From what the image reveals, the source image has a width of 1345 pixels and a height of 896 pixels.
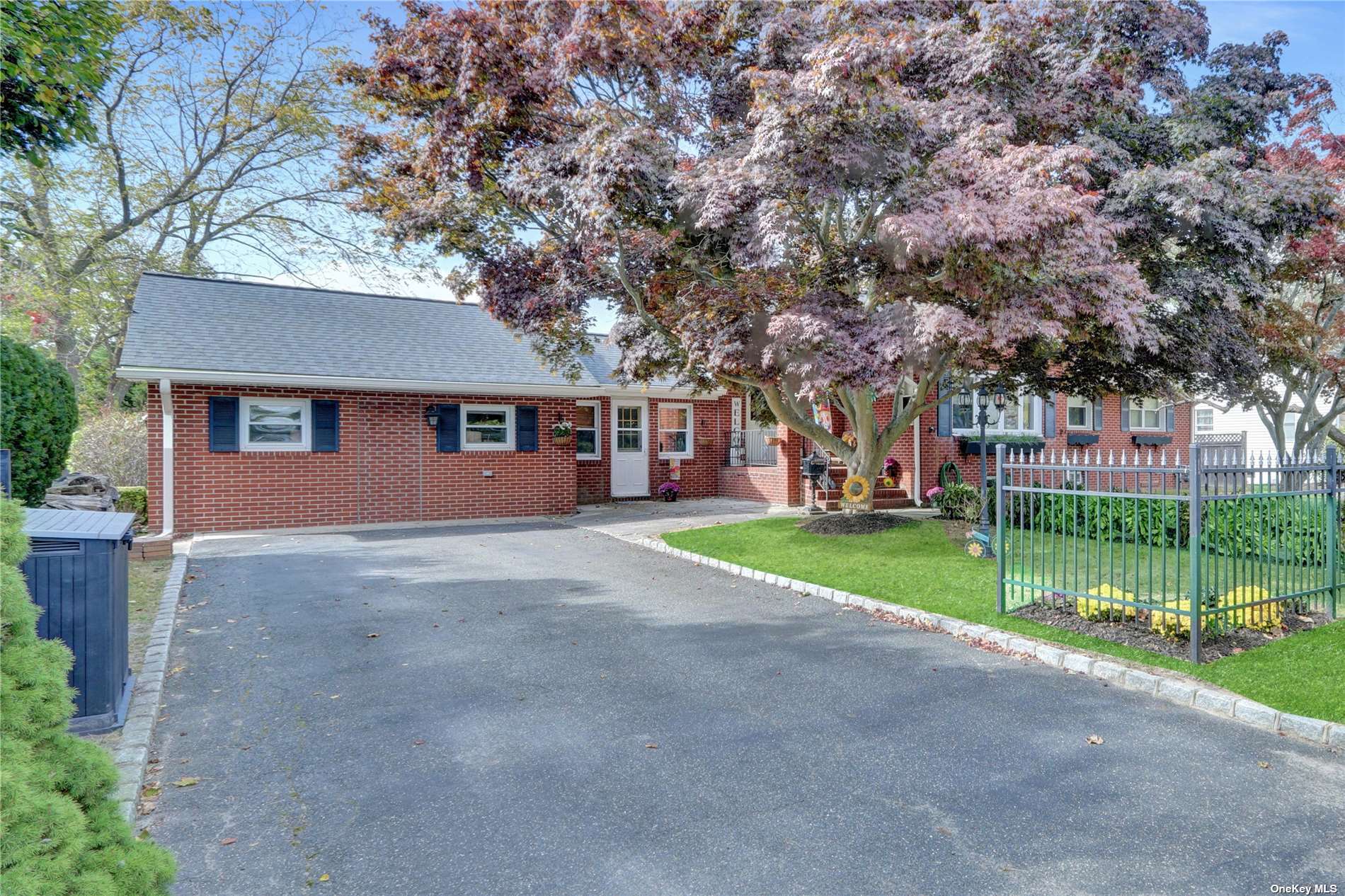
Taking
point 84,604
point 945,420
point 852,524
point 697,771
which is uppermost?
point 945,420

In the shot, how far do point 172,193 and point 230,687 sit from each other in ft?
66.0

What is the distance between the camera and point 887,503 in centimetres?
1485

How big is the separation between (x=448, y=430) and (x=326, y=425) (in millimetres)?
2172

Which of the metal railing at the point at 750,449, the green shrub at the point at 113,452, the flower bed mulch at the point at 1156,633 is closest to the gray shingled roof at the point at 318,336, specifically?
the metal railing at the point at 750,449

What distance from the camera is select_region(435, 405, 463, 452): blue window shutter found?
14430 mm

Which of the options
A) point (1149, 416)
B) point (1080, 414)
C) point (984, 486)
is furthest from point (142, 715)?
point (1149, 416)

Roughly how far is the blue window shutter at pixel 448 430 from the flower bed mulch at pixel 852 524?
7.14 meters

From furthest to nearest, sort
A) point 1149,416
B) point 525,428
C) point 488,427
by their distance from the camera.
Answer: point 1149,416
point 525,428
point 488,427

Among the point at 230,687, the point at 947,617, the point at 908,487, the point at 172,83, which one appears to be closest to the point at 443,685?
the point at 230,687

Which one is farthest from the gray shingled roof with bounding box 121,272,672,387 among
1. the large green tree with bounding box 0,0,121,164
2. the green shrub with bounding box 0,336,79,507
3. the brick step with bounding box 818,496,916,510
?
the large green tree with bounding box 0,0,121,164

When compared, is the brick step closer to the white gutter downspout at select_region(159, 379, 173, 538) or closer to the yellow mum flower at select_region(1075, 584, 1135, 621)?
the yellow mum flower at select_region(1075, 584, 1135, 621)

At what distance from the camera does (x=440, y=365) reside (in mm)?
14398

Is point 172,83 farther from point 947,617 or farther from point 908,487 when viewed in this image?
point 947,617

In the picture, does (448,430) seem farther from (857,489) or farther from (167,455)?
(857,489)
